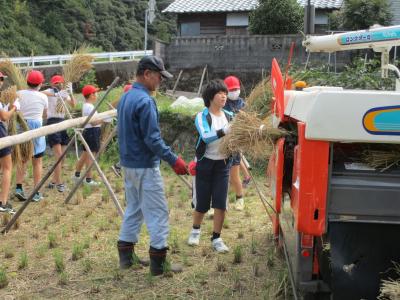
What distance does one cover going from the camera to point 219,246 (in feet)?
16.8

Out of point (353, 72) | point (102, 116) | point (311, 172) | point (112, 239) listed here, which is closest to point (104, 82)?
point (353, 72)

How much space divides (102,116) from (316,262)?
4.34 meters

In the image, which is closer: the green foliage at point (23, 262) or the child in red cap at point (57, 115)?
the green foliage at point (23, 262)

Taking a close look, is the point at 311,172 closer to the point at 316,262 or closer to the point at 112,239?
the point at 316,262

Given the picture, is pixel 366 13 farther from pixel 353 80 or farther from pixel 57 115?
pixel 57 115

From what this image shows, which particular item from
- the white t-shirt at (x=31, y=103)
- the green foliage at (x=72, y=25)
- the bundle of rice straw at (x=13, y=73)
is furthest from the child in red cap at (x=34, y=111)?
the green foliage at (x=72, y=25)

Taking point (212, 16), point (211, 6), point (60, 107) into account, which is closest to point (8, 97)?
point (60, 107)

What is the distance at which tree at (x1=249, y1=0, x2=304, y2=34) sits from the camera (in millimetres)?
20531

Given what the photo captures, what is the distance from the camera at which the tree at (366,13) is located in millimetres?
18453

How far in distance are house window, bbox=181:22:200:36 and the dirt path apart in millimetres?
21512

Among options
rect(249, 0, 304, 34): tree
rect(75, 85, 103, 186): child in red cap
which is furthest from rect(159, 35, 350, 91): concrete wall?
rect(75, 85, 103, 186): child in red cap

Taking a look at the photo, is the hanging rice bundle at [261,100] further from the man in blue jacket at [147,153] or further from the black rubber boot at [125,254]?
the black rubber boot at [125,254]

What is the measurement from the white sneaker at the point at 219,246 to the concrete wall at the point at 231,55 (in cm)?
1359

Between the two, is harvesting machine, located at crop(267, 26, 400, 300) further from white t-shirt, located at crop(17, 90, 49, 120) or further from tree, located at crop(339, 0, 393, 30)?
tree, located at crop(339, 0, 393, 30)
